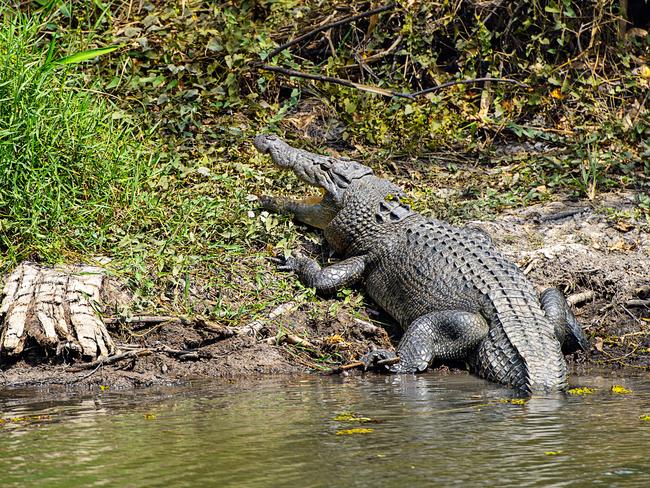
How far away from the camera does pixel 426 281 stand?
6.57 meters

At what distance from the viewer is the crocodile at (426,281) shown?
19.3 feet

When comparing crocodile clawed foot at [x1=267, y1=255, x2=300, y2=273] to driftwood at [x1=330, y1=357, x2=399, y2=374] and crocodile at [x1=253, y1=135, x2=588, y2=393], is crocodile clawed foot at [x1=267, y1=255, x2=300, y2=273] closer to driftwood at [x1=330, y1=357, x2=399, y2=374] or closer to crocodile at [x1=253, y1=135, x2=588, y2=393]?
crocodile at [x1=253, y1=135, x2=588, y2=393]

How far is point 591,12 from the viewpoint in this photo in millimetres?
9688

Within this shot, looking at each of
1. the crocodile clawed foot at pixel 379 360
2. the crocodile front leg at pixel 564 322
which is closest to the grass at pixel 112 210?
the crocodile clawed foot at pixel 379 360

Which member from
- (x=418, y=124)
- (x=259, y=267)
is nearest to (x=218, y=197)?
(x=259, y=267)

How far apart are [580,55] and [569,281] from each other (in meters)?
3.40

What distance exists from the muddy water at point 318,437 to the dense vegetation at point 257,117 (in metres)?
1.31

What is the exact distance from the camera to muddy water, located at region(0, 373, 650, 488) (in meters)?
3.52

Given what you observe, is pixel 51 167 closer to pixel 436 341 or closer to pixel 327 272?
pixel 327 272

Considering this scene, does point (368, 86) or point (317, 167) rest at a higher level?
point (368, 86)

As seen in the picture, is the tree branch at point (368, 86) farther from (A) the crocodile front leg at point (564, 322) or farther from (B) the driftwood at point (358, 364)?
(B) the driftwood at point (358, 364)

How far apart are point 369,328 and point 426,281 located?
0.50 meters

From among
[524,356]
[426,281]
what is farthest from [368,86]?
[524,356]

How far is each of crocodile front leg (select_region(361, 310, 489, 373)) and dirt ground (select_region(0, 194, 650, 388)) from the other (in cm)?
31
